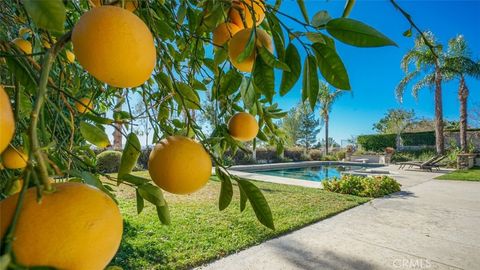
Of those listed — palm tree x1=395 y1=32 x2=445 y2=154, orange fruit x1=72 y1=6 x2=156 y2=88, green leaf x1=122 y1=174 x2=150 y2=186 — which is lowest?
green leaf x1=122 y1=174 x2=150 y2=186

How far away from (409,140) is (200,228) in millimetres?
25088

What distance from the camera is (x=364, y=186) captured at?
318 inches

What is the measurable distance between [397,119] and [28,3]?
4334 cm

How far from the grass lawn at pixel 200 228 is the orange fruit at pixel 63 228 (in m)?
3.25

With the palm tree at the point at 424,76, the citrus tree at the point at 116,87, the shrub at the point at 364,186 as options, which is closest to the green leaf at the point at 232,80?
the citrus tree at the point at 116,87

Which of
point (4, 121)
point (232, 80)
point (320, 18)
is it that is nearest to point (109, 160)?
point (232, 80)

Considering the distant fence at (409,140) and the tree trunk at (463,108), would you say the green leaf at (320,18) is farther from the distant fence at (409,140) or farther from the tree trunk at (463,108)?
the distant fence at (409,140)

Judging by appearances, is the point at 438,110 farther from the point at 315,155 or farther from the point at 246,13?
the point at 246,13

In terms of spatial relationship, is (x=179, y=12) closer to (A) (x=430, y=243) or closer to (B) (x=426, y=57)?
(A) (x=430, y=243)

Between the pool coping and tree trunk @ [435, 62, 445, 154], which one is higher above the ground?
tree trunk @ [435, 62, 445, 154]

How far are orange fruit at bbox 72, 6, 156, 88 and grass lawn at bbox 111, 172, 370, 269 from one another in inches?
128

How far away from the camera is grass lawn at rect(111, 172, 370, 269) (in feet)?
11.8

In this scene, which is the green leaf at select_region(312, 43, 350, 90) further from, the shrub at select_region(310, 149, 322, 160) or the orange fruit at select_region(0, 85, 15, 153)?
the shrub at select_region(310, 149, 322, 160)

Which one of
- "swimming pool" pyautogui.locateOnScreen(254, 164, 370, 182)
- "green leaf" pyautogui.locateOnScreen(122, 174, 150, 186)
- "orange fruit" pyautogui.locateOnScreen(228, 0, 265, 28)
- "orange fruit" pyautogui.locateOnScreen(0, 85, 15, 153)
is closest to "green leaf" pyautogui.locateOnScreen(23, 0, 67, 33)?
"orange fruit" pyautogui.locateOnScreen(0, 85, 15, 153)
